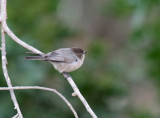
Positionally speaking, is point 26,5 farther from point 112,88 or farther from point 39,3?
point 112,88

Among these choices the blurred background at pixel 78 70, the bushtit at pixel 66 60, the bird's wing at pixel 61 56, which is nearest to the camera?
the bird's wing at pixel 61 56

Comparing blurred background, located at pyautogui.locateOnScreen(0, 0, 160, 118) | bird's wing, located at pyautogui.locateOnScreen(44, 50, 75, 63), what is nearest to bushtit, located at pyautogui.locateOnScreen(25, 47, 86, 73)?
bird's wing, located at pyautogui.locateOnScreen(44, 50, 75, 63)

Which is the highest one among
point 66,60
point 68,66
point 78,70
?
point 78,70

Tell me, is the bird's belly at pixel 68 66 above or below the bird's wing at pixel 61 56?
below

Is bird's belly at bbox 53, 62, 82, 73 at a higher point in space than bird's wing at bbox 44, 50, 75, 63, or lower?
lower

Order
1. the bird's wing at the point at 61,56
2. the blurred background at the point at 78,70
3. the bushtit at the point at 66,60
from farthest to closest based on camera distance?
the blurred background at the point at 78,70 → the bushtit at the point at 66,60 → the bird's wing at the point at 61,56

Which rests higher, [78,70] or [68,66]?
[78,70]

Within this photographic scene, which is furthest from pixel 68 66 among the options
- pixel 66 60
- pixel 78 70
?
pixel 78 70

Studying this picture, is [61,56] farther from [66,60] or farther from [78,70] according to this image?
[78,70]

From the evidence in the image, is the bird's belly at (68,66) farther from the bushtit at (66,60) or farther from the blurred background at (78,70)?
the blurred background at (78,70)

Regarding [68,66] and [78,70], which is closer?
[68,66]

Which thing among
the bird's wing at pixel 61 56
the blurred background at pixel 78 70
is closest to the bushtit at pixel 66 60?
the bird's wing at pixel 61 56

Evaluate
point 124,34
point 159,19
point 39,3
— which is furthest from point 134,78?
point 124,34

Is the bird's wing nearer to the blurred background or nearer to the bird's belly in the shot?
the bird's belly
